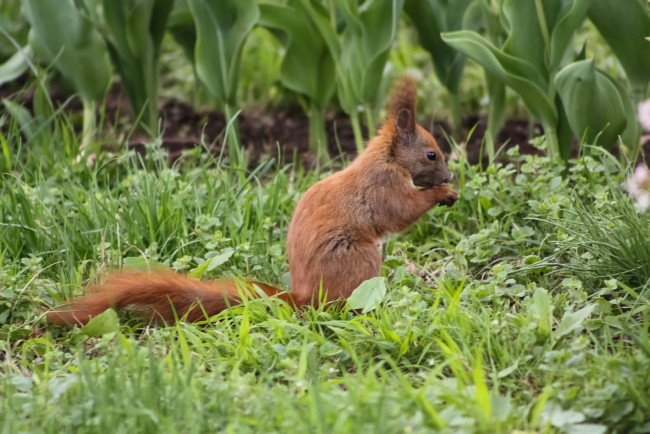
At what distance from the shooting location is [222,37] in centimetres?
397

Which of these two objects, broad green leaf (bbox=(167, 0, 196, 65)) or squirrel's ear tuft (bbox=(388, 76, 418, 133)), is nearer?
squirrel's ear tuft (bbox=(388, 76, 418, 133))

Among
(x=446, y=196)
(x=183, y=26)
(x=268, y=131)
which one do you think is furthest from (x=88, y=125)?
(x=446, y=196)

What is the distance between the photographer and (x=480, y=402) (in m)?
1.93

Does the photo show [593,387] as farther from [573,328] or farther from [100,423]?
[100,423]

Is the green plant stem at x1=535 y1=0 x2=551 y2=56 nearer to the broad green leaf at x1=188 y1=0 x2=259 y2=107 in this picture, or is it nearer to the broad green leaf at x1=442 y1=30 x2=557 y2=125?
the broad green leaf at x1=442 y1=30 x2=557 y2=125

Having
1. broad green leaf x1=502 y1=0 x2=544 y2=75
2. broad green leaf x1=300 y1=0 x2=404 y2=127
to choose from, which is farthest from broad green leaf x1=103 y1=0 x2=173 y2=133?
broad green leaf x1=502 y1=0 x2=544 y2=75

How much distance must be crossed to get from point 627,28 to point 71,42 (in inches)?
98.8

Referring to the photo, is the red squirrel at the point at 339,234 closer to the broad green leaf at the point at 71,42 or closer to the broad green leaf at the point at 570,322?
the broad green leaf at the point at 570,322

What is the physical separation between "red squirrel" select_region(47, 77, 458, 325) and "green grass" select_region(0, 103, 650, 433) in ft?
0.27

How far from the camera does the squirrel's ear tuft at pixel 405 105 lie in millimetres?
→ 2979

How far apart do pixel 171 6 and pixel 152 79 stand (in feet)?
1.39

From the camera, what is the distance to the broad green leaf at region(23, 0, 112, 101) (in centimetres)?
393

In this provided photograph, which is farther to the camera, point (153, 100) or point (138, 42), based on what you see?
point (153, 100)

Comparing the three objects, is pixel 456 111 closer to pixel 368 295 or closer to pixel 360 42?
pixel 360 42
